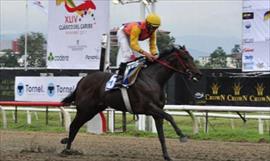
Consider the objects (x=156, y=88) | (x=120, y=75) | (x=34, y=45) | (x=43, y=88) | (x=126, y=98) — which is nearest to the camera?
(x=156, y=88)

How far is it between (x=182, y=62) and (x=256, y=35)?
8.14 metres

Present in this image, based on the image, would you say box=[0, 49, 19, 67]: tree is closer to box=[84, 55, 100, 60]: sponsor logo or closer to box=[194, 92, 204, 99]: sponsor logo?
box=[84, 55, 100, 60]: sponsor logo

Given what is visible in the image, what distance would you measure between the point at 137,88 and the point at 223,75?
7.06 m

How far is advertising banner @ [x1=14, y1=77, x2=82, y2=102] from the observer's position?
15938 millimetres

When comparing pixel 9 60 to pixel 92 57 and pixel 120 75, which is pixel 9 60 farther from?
pixel 120 75

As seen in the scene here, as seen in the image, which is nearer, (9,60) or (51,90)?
(51,90)

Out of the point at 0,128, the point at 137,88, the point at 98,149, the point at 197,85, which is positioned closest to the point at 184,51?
the point at 137,88

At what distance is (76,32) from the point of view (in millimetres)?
15984

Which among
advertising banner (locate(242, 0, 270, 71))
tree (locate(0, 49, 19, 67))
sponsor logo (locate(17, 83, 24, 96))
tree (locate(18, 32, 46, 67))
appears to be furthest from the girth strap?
tree (locate(0, 49, 19, 67))

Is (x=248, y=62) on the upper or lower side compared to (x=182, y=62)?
lower

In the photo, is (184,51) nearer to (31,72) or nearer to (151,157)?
(151,157)

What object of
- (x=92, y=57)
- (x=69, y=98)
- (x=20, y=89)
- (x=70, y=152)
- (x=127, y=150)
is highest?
(x=92, y=57)

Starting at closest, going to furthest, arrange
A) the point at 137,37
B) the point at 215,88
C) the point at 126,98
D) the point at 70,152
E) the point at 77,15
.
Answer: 1. the point at 126,98
2. the point at 137,37
3. the point at 70,152
4. the point at 215,88
5. the point at 77,15

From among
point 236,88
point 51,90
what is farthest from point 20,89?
point 236,88
